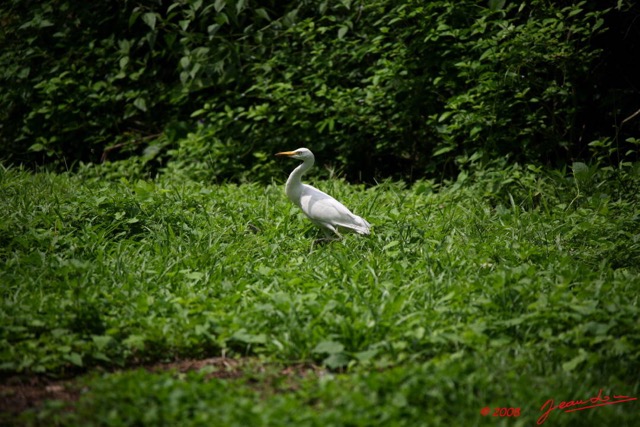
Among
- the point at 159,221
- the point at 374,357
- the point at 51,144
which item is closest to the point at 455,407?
the point at 374,357

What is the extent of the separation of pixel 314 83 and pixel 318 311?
12.4 ft

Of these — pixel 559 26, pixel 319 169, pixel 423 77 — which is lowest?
pixel 319 169

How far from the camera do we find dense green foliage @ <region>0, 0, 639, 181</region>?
→ 534 centimetres

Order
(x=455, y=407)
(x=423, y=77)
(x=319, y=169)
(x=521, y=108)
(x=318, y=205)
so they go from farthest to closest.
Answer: (x=319, y=169)
(x=423, y=77)
(x=521, y=108)
(x=318, y=205)
(x=455, y=407)

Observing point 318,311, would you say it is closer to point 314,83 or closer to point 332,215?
point 332,215

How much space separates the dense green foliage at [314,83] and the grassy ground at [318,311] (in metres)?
1.21

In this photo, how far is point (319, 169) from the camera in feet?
21.0

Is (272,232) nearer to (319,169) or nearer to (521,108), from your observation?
(319,169)

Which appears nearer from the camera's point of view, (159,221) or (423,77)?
(159,221)

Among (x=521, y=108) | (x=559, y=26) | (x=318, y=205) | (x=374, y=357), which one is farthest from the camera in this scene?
(x=521, y=108)

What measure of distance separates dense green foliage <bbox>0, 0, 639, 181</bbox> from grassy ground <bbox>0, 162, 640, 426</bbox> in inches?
47.7

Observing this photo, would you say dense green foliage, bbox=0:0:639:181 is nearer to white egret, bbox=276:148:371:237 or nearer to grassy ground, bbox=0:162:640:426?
grassy ground, bbox=0:162:640:426

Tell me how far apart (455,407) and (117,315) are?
176cm

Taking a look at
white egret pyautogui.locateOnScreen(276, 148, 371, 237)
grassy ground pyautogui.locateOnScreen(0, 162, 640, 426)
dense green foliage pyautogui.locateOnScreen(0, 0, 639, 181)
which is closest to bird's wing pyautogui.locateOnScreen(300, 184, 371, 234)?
white egret pyautogui.locateOnScreen(276, 148, 371, 237)
